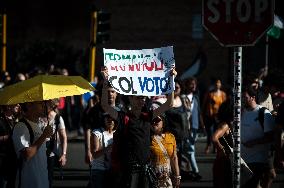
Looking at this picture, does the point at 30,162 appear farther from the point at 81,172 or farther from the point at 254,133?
the point at 81,172

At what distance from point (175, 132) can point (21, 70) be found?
63.9ft

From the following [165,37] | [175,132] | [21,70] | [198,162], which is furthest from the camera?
[165,37]

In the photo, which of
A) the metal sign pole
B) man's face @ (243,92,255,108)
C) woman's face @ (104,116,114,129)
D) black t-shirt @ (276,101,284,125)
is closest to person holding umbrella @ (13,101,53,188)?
woman's face @ (104,116,114,129)

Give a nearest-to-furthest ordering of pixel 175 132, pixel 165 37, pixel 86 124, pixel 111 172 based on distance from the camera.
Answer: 1. pixel 111 172
2. pixel 86 124
3. pixel 175 132
4. pixel 165 37

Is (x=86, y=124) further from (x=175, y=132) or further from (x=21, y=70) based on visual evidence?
(x=21, y=70)

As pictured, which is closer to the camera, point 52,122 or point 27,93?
point 27,93

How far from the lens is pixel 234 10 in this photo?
7.09 metres

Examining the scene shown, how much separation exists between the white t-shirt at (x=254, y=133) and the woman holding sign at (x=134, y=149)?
118cm

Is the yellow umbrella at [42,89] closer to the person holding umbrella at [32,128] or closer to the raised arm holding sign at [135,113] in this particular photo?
the person holding umbrella at [32,128]

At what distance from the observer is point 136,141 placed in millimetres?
7473

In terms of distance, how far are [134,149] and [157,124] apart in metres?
0.62

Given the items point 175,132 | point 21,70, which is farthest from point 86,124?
point 21,70

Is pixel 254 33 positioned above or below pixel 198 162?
above

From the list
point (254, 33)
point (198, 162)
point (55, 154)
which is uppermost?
point (254, 33)
